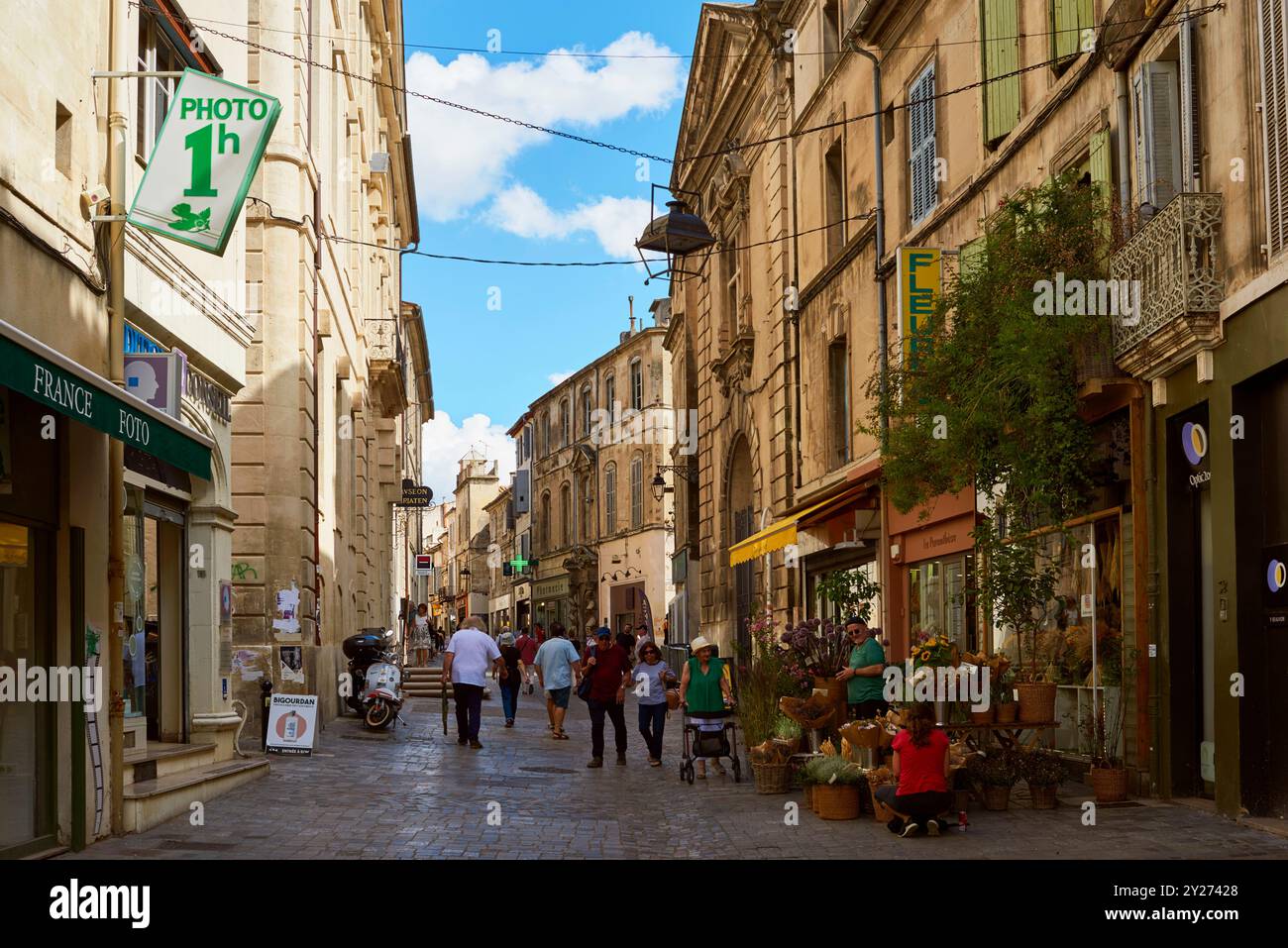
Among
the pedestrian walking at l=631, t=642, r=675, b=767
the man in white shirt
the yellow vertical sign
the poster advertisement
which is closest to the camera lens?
the poster advertisement

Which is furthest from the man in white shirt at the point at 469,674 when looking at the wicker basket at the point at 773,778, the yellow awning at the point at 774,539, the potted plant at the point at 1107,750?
the potted plant at the point at 1107,750

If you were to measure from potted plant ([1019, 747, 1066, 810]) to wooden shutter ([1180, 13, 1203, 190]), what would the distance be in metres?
4.69

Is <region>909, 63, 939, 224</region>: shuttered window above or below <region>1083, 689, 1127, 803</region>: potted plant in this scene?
above

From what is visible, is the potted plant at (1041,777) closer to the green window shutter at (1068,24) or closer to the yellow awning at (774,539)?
the green window shutter at (1068,24)

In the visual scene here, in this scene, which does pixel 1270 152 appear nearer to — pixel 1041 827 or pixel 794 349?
pixel 1041 827

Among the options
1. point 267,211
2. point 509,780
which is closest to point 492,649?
point 509,780

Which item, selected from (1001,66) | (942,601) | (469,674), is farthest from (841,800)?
(1001,66)

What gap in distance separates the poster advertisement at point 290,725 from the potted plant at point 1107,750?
8415mm

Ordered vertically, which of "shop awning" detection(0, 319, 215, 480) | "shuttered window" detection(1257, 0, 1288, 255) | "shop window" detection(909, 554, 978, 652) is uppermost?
"shuttered window" detection(1257, 0, 1288, 255)

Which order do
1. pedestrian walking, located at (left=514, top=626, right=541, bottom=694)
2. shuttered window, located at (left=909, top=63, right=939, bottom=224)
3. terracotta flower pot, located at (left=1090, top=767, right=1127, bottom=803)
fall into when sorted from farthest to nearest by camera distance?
1. pedestrian walking, located at (left=514, top=626, right=541, bottom=694)
2. shuttered window, located at (left=909, top=63, right=939, bottom=224)
3. terracotta flower pot, located at (left=1090, top=767, right=1127, bottom=803)

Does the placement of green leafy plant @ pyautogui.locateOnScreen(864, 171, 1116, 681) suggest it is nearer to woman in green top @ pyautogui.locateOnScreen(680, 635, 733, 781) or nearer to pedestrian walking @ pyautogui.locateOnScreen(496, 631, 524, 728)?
woman in green top @ pyautogui.locateOnScreen(680, 635, 733, 781)

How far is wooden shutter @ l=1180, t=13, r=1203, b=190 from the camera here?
11836 millimetres

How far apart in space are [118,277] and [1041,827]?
787 cm

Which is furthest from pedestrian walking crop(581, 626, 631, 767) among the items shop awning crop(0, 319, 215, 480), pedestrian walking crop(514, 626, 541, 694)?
pedestrian walking crop(514, 626, 541, 694)
